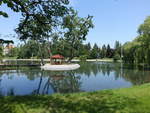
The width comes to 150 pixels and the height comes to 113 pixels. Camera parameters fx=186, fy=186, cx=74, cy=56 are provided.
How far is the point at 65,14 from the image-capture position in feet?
18.2

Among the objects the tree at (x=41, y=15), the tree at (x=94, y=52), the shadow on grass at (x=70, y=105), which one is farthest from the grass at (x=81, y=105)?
the tree at (x=94, y=52)

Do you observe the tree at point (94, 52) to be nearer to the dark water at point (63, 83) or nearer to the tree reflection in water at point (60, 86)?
the dark water at point (63, 83)

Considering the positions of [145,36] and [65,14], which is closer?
[65,14]

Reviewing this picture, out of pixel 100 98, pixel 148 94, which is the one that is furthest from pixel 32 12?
pixel 148 94

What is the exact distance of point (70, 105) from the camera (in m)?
4.64

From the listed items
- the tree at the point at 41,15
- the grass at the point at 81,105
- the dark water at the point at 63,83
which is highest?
the tree at the point at 41,15

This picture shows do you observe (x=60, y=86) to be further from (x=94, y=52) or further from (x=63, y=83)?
(x=94, y=52)

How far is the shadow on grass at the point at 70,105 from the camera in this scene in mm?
4250

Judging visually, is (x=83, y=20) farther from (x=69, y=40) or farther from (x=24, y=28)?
(x=24, y=28)

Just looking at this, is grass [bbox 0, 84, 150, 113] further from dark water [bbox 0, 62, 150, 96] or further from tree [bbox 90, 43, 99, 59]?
tree [bbox 90, 43, 99, 59]

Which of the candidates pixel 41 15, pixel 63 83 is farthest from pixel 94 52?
pixel 41 15

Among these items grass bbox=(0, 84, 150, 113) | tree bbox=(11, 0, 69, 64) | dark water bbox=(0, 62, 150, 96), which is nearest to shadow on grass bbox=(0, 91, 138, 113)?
grass bbox=(0, 84, 150, 113)

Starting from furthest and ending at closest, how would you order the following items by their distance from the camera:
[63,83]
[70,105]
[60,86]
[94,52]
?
[94,52], [63,83], [60,86], [70,105]

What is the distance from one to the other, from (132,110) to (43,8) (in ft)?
11.7
